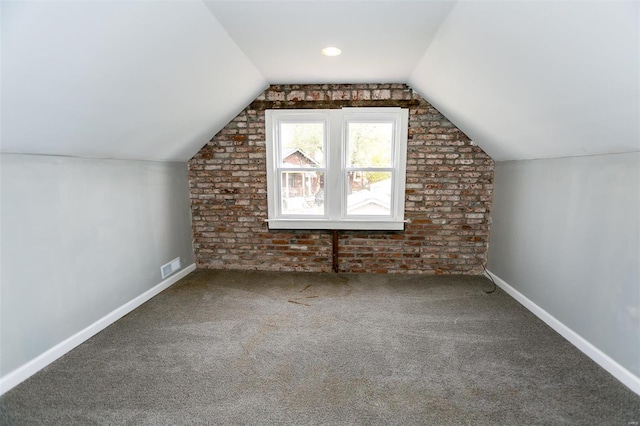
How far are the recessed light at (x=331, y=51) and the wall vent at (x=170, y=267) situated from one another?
2752 mm

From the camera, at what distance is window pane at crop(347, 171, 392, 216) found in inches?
145

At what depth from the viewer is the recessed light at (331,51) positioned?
8.01ft

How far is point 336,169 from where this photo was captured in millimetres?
3641

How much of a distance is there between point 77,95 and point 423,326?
2.92m

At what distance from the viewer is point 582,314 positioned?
7.22ft

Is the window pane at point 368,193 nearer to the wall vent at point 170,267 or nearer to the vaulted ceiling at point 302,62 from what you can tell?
the vaulted ceiling at point 302,62

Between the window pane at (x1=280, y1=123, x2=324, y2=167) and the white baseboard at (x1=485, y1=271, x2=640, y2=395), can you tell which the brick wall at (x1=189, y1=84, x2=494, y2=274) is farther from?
the white baseboard at (x1=485, y1=271, x2=640, y2=395)

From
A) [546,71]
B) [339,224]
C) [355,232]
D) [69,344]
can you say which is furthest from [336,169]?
[69,344]

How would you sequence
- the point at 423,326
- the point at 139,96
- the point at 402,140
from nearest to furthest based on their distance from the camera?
1. the point at 139,96
2. the point at 423,326
3. the point at 402,140

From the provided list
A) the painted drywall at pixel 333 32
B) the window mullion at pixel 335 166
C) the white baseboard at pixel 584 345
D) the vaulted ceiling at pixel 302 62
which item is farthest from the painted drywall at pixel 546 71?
the white baseboard at pixel 584 345

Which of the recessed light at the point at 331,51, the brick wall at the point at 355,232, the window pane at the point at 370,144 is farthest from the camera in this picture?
the window pane at the point at 370,144

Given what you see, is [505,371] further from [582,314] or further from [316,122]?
[316,122]

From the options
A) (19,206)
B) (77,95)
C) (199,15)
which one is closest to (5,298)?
(19,206)

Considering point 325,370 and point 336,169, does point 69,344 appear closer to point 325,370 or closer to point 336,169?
point 325,370
